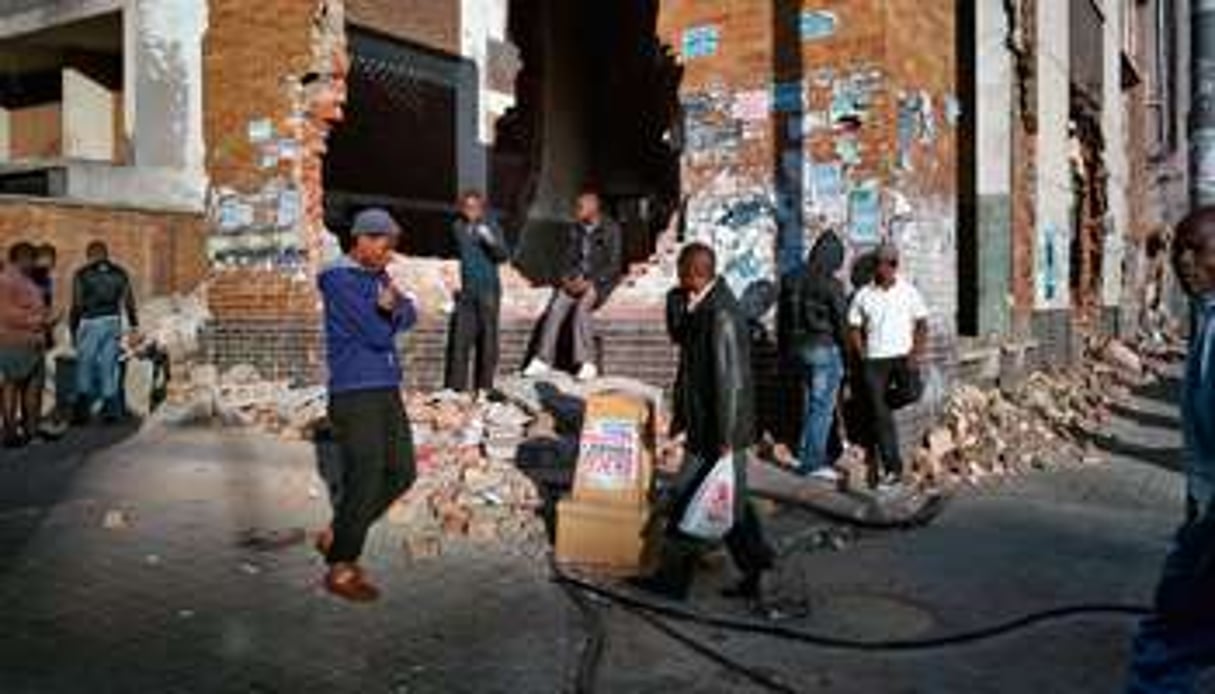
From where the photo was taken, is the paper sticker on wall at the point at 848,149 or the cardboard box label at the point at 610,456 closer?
the cardboard box label at the point at 610,456

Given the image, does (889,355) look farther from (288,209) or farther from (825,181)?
(288,209)

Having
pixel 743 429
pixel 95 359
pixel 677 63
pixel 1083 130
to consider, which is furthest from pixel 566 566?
pixel 1083 130

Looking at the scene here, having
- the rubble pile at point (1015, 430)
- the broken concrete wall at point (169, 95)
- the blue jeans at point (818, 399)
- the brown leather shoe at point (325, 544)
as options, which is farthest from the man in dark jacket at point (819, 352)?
the broken concrete wall at point (169, 95)

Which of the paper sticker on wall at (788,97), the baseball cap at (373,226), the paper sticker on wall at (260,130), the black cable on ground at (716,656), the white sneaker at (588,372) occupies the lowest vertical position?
the black cable on ground at (716,656)

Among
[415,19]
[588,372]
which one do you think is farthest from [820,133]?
[415,19]

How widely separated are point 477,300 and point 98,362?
153 inches

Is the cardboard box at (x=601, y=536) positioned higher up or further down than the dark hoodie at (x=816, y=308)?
further down

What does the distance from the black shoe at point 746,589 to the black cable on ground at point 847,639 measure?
11.6 inches

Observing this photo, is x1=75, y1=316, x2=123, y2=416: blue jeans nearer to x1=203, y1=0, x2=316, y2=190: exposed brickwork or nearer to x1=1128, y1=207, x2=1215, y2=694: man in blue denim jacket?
x1=203, y1=0, x2=316, y2=190: exposed brickwork

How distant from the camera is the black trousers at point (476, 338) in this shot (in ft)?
34.1

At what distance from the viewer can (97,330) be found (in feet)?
37.2

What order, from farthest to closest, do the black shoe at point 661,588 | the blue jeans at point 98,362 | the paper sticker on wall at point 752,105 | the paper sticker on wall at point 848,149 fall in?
1. the blue jeans at point 98,362
2. the paper sticker on wall at point 752,105
3. the paper sticker on wall at point 848,149
4. the black shoe at point 661,588

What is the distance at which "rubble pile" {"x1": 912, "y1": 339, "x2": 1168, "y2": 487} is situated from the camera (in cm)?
972

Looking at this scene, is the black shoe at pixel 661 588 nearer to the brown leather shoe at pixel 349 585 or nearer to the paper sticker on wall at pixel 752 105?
the brown leather shoe at pixel 349 585
